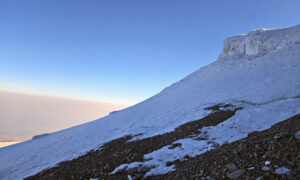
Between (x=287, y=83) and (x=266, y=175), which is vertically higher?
(x=287, y=83)

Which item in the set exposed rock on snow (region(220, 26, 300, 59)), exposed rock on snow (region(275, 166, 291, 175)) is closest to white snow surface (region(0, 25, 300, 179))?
exposed rock on snow (region(220, 26, 300, 59))

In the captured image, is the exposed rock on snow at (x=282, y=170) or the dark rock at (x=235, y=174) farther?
the dark rock at (x=235, y=174)

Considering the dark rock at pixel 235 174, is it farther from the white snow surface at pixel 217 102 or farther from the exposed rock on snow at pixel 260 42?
the exposed rock on snow at pixel 260 42

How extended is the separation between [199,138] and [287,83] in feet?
57.3

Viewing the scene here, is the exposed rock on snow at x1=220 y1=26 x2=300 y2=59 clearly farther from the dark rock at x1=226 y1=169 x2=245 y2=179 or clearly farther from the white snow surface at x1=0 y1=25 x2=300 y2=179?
the dark rock at x1=226 y1=169 x2=245 y2=179

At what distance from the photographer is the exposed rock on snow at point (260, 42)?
31812 mm

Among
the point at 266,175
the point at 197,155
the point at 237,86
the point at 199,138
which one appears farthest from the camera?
the point at 237,86

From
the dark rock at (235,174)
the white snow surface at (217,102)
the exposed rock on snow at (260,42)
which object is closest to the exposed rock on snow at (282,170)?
the dark rock at (235,174)

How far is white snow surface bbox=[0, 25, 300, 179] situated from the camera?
431 inches

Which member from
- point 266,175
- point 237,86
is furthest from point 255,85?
point 266,175

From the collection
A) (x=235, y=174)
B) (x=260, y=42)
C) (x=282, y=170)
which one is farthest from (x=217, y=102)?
(x=260, y=42)

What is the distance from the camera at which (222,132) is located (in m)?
10.5

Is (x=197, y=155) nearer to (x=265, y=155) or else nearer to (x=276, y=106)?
(x=265, y=155)

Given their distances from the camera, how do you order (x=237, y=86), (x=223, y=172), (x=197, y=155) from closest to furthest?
(x=223, y=172) < (x=197, y=155) < (x=237, y=86)
